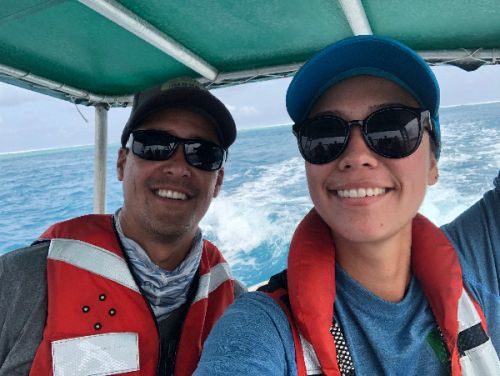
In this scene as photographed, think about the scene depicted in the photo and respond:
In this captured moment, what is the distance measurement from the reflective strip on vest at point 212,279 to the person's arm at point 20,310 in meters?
0.54

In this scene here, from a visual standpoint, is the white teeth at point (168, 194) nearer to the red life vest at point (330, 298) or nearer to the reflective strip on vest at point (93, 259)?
the reflective strip on vest at point (93, 259)

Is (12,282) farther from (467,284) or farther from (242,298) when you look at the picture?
(467,284)

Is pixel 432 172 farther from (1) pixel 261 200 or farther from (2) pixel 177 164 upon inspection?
(1) pixel 261 200

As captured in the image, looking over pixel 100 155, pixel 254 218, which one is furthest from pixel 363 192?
pixel 254 218

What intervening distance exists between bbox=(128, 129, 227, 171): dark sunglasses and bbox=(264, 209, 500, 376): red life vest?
699mm

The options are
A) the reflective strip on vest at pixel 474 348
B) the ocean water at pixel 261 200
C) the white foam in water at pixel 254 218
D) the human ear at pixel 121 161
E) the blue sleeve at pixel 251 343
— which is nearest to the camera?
the blue sleeve at pixel 251 343

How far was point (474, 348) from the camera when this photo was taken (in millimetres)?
967

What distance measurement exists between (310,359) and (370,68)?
72 cm

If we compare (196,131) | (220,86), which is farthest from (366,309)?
(220,86)

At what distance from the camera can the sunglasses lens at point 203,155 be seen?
1.68 metres

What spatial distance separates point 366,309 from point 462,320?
239mm

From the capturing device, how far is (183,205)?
1679mm

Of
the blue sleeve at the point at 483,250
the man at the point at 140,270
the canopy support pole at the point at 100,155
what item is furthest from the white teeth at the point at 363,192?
the canopy support pole at the point at 100,155

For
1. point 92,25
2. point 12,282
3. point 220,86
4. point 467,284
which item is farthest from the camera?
point 220,86
